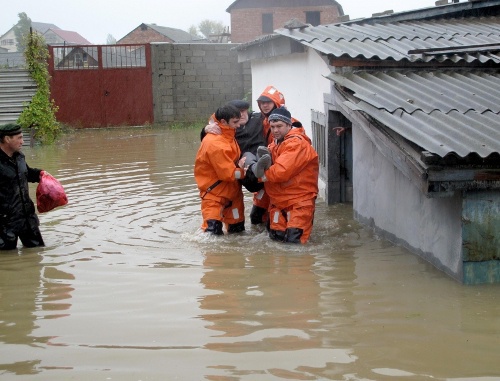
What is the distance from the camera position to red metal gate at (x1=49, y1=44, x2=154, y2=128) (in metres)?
26.0

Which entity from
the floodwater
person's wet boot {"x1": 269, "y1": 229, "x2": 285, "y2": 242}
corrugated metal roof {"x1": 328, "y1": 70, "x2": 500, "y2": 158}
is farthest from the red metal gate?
person's wet boot {"x1": 269, "y1": 229, "x2": 285, "y2": 242}

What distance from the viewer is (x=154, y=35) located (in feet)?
198

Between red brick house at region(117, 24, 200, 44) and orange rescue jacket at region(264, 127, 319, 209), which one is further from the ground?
red brick house at region(117, 24, 200, 44)

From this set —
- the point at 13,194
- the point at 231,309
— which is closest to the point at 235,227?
the point at 13,194

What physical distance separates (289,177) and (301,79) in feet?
14.6

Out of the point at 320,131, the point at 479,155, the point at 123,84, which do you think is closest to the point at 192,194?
the point at 320,131

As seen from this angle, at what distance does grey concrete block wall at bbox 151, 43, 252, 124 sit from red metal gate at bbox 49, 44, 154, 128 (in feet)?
1.45

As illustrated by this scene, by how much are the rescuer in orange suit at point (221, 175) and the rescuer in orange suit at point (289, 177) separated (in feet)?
1.35

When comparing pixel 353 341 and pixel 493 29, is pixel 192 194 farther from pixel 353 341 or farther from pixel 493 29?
pixel 353 341

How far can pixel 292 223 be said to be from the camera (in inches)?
320

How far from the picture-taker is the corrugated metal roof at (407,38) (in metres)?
8.73

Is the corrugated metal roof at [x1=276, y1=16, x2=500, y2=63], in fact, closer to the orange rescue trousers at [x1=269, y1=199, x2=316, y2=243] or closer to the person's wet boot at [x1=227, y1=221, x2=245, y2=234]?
the orange rescue trousers at [x1=269, y1=199, x2=316, y2=243]

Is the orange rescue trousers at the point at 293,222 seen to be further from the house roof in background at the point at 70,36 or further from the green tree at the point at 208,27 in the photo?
the green tree at the point at 208,27

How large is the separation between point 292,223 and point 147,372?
3793 millimetres
